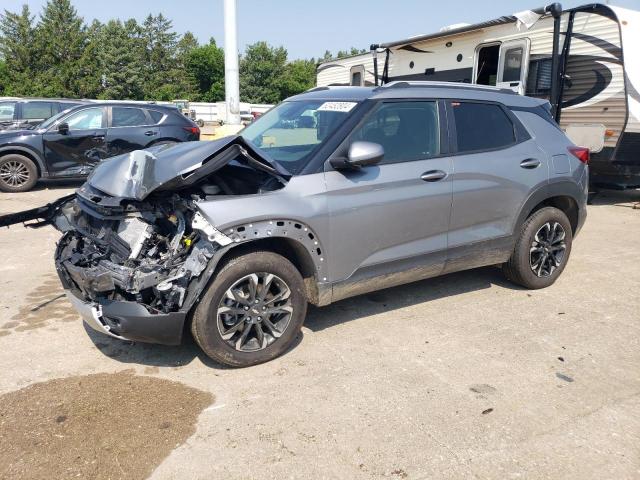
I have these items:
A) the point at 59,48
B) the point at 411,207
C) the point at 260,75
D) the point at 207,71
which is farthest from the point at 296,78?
the point at 411,207

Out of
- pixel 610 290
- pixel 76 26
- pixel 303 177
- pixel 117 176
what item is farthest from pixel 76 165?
pixel 76 26

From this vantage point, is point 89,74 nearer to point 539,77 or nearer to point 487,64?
point 487,64

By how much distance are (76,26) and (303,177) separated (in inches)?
2763

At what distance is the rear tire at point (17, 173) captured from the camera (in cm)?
1017

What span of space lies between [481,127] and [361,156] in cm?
152

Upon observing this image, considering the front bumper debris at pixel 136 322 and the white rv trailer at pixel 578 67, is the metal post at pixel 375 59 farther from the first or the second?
the front bumper debris at pixel 136 322

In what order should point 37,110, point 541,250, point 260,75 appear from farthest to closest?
point 260,75
point 37,110
point 541,250

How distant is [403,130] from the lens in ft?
13.5

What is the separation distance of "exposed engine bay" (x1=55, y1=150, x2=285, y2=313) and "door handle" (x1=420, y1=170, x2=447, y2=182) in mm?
1203

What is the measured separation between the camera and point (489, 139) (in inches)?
181

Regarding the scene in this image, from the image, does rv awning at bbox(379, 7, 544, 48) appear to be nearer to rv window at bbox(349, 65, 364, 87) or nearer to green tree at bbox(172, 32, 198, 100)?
rv window at bbox(349, 65, 364, 87)

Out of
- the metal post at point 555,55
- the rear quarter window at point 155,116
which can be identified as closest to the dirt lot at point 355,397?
the metal post at point 555,55

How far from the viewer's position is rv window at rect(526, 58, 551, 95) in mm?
9453

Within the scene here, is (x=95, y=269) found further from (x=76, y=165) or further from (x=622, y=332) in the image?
(x=76, y=165)
